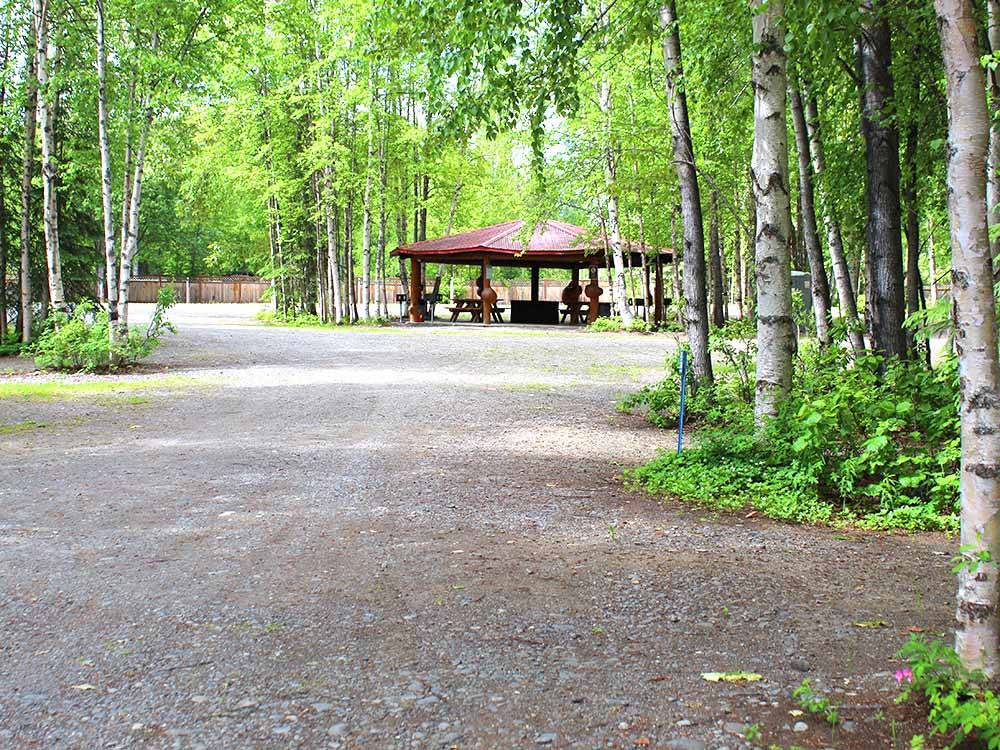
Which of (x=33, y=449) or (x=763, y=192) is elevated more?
(x=763, y=192)

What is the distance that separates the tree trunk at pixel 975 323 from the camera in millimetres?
2729

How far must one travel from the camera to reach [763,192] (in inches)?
259

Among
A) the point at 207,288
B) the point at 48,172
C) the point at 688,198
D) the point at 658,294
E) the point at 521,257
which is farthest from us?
the point at 207,288

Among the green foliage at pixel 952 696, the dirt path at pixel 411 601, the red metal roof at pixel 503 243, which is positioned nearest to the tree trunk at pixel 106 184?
the dirt path at pixel 411 601

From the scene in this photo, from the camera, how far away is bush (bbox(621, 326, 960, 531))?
17.9 ft

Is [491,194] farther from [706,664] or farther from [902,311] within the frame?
[706,664]

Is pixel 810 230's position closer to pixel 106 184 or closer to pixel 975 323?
pixel 975 323

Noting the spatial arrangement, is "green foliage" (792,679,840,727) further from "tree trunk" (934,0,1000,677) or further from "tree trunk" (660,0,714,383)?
"tree trunk" (660,0,714,383)

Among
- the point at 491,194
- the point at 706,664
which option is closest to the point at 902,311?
the point at 706,664

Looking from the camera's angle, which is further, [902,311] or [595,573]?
[902,311]

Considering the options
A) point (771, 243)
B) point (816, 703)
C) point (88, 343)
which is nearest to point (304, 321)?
point (88, 343)

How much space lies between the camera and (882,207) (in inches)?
308

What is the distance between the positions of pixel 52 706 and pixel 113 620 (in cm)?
80

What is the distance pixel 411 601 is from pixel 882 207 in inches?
230
